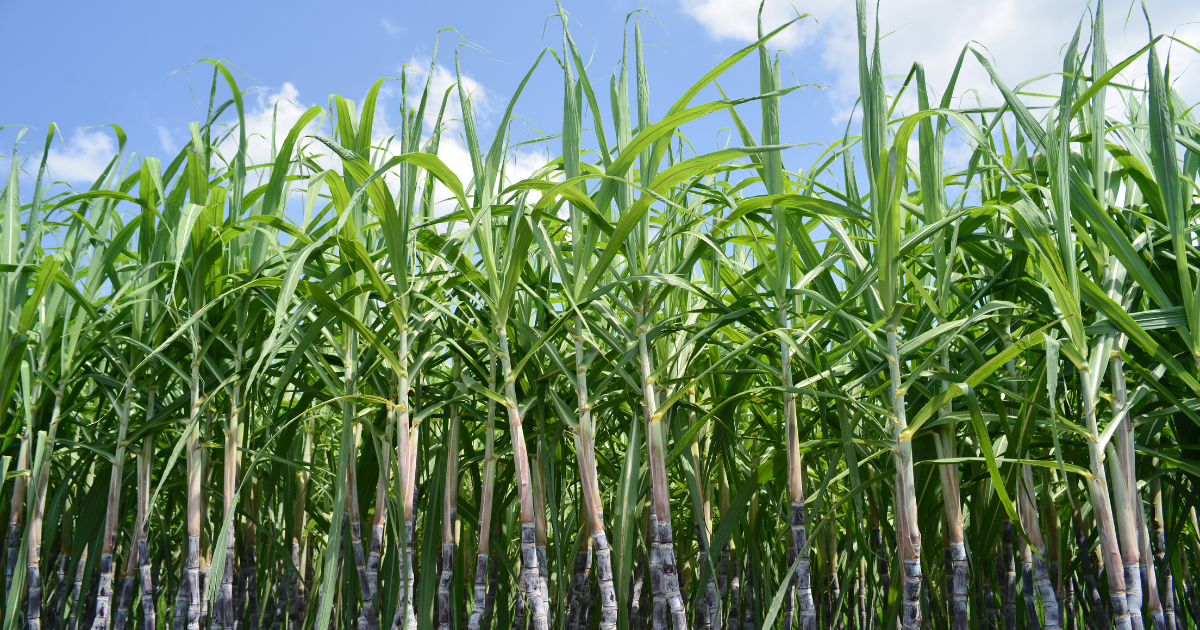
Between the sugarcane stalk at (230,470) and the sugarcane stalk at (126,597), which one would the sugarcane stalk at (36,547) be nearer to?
the sugarcane stalk at (126,597)

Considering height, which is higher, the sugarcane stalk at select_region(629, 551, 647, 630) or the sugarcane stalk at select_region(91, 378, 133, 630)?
the sugarcane stalk at select_region(91, 378, 133, 630)

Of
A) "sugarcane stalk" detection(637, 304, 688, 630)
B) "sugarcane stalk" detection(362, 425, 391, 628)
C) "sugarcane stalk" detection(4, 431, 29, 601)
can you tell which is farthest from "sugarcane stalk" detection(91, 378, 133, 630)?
"sugarcane stalk" detection(637, 304, 688, 630)

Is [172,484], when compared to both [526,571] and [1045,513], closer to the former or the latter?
[526,571]

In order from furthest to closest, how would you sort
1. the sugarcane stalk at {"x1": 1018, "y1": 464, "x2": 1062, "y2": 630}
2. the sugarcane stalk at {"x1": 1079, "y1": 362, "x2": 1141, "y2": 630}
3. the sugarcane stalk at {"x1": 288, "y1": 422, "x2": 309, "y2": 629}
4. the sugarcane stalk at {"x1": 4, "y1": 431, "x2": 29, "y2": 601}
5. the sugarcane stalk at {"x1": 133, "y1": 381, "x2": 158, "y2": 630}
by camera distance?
the sugarcane stalk at {"x1": 288, "y1": 422, "x2": 309, "y2": 629} → the sugarcane stalk at {"x1": 4, "y1": 431, "x2": 29, "y2": 601} → the sugarcane stalk at {"x1": 133, "y1": 381, "x2": 158, "y2": 630} → the sugarcane stalk at {"x1": 1018, "y1": 464, "x2": 1062, "y2": 630} → the sugarcane stalk at {"x1": 1079, "y1": 362, "x2": 1141, "y2": 630}

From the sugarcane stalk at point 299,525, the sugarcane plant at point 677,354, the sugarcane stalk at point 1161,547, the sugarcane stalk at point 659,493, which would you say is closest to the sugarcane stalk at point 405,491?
the sugarcane plant at point 677,354

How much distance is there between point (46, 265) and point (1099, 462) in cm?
180

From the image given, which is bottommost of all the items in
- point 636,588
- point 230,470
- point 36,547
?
point 636,588

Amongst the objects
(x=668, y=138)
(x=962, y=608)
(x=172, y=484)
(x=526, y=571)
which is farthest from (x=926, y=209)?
(x=172, y=484)

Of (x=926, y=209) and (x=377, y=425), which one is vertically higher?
(x=926, y=209)

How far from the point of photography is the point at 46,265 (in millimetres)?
1298

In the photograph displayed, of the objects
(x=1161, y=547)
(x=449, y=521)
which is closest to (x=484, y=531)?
(x=449, y=521)

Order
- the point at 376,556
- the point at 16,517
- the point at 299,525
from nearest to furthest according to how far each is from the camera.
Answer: the point at 376,556
the point at 16,517
the point at 299,525

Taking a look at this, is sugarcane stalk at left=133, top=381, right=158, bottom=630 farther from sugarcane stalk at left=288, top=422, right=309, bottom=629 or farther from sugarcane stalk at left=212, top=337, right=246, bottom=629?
sugarcane stalk at left=288, top=422, right=309, bottom=629

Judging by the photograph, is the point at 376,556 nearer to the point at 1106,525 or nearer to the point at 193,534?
the point at 193,534
